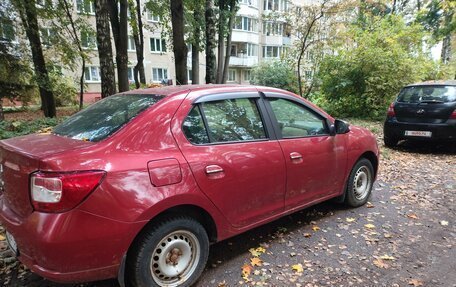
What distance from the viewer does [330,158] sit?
13.3ft

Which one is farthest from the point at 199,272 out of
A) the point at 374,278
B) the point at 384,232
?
the point at 384,232

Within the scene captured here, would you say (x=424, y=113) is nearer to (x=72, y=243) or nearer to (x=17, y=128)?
(x=72, y=243)

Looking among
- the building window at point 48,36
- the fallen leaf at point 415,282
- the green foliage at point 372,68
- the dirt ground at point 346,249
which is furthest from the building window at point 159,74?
the fallen leaf at point 415,282

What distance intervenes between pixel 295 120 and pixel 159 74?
32796 mm

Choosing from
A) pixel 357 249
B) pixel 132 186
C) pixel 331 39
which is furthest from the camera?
pixel 331 39

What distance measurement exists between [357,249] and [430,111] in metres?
5.32

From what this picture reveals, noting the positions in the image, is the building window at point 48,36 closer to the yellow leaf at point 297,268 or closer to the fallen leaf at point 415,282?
the yellow leaf at point 297,268

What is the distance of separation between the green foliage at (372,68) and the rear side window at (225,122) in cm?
1093

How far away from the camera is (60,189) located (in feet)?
7.26

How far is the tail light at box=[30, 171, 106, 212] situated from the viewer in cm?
222

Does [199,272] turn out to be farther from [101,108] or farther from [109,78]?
[109,78]

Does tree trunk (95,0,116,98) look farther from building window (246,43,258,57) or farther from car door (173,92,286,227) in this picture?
building window (246,43,258,57)

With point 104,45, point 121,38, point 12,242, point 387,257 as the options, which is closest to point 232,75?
point 121,38

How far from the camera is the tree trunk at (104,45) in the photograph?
8.10 m
